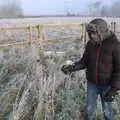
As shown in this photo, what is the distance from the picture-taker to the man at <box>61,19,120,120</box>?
305 cm

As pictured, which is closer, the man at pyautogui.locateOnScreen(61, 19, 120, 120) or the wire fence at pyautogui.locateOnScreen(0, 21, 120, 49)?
the man at pyautogui.locateOnScreen(61, 19, 120, 120)

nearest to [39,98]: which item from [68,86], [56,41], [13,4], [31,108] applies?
[31,108]

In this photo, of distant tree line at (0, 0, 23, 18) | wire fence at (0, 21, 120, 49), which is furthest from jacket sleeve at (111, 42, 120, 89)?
distant tree line at (0, 0, 23, 18)

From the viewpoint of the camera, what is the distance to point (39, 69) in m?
4.59

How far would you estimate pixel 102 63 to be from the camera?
3170 millimetres

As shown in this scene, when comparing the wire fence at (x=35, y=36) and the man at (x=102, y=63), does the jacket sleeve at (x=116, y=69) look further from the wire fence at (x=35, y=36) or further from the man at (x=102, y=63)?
the wire fence at (x=35, y=36)

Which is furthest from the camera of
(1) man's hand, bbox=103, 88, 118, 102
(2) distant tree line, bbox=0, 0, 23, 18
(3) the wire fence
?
(2) distant tree line, bbox=0, 0, 23, 18

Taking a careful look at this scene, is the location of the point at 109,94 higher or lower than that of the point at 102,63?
lower

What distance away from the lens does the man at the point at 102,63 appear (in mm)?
3055

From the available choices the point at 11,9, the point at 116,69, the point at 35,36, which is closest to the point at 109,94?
the point at 116,69

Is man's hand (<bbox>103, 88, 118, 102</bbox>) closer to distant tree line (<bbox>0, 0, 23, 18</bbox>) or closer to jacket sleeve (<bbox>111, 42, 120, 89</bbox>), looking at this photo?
jacket sleeve (<bbox>111, 42, 120, 89</bbox>)

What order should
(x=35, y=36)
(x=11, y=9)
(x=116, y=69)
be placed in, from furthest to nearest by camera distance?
(x=11, y=9) < (x=35, y=36) < (x=116, y=69)

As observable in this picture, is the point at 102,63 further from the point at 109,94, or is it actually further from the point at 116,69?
the point at 109,94

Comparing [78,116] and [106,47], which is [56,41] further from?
[106,47]
